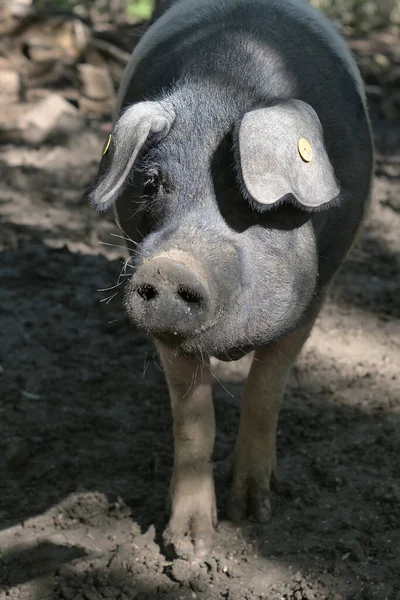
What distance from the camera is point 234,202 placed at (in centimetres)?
317

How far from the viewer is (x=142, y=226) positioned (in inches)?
140

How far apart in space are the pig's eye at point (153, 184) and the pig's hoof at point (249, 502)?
142 cm

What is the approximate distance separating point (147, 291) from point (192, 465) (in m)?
1.22

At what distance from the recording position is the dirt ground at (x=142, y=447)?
368cm

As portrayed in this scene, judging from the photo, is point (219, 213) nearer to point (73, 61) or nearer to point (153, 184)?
point (153, 184)

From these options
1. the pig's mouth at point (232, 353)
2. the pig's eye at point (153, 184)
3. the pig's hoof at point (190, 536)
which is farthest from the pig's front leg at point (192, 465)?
the pig's eye at point (153, 184)

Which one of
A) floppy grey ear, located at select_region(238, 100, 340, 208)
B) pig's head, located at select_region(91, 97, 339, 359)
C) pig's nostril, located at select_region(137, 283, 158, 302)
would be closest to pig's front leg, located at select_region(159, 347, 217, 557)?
pig's head, located at select_region(91, 97, 339, 359)

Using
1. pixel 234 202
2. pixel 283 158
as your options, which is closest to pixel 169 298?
pixel 234 202

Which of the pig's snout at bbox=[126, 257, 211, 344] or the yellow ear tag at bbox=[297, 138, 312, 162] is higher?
the yellow ear tag at bbox=[297, 138, 312, 162]

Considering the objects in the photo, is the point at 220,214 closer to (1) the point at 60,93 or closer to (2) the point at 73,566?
(2) the point at 73,566

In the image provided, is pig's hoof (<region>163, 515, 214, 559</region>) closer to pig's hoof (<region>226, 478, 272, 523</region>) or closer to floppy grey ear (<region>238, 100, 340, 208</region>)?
pig's hoof (<region>226, 478, 272, 523</region>)

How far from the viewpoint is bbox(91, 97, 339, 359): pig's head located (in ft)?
9.70

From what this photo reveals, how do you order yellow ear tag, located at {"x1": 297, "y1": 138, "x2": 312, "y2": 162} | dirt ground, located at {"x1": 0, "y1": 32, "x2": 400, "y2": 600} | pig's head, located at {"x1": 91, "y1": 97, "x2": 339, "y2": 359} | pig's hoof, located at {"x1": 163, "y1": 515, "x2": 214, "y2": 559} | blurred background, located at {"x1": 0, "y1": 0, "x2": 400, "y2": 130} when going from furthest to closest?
blurred background, located at {"x1": 0, "y1": 0, "x2": 400, "y2": 130} → pig's hoof, located at {"x1": 163, "y1": 515, "x2": 214, "y2": 559} → dirt ground, located at {"x1": 0, "y1": 32, "x2": 400, "y2": 600} → yellow ear tag, located at {"x1": 297, "y1": 138, "x2": 312, "y2": 162} → pig's head, located at {"x1": 91, "y1": 97, "x2": 339, "y2": 359}

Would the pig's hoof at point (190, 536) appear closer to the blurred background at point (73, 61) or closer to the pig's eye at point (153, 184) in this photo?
the pig's eye at point (153, 184)
